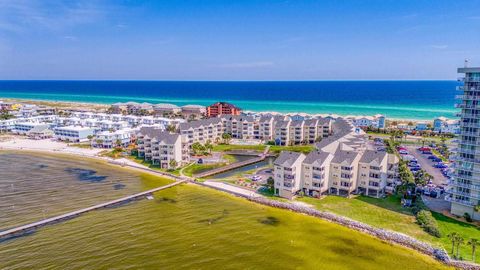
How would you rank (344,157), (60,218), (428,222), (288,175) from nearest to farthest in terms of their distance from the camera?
(428,222), (60,218), (288,175), (344,157)

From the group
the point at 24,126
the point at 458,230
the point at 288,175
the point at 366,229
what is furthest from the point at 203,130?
the point at 24,126

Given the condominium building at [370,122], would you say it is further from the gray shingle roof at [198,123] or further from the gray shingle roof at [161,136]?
the gray shingle roof at [161,136]

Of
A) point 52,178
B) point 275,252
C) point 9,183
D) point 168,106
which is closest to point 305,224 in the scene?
A: point 275,252

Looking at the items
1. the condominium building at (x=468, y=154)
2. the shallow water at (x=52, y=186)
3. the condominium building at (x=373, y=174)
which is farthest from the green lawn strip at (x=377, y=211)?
the shallow water at (x=52, y=186)

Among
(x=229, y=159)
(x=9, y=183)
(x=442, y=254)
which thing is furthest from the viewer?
(x=229, y=159)

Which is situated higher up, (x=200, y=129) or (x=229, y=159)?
(x=200, y=129)

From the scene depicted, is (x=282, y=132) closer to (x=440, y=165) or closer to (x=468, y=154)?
(x=440, y=165)

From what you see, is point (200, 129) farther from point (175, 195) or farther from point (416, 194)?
point (416, 194)
